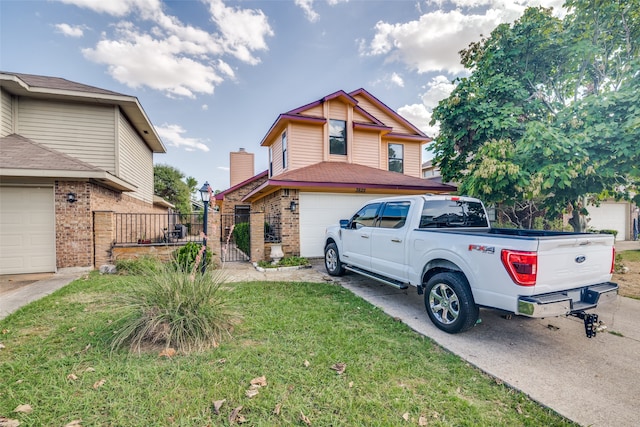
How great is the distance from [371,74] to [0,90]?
13.1m

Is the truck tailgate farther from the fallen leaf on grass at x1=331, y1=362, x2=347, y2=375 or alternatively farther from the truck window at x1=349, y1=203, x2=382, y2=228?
the truck window at x1=349, y1=203, x2=382, y2=228

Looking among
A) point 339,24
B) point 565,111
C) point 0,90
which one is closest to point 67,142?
point 0,90

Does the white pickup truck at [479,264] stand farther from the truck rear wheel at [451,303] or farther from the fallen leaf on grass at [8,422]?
the fallen leaf on grass at [8,422]

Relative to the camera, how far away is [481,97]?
7.45m

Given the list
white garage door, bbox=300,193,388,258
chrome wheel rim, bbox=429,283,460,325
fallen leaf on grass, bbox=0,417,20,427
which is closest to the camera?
fallen leaf on grass, bbox=0,417,20,427

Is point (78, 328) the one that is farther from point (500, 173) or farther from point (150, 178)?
point (150, 178)

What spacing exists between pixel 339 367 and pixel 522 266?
7.29ft

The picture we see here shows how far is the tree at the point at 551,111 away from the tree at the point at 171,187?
83.6 feet

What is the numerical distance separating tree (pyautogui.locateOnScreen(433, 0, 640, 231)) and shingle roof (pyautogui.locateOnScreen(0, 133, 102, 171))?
10.4 m

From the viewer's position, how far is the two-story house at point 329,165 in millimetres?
9375

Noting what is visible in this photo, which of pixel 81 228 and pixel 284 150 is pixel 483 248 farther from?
pixel 284 150

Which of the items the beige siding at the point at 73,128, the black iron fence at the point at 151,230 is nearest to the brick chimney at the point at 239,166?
the black iron fence at the point at 151,230

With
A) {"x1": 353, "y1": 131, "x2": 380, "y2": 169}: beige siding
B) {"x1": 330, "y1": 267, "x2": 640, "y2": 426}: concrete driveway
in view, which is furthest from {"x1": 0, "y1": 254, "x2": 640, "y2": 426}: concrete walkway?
{"x1": 353, "y1": 131, "x2": 380, "y2": 169}: beige siding

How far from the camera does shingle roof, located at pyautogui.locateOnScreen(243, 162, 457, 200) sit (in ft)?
29.1
